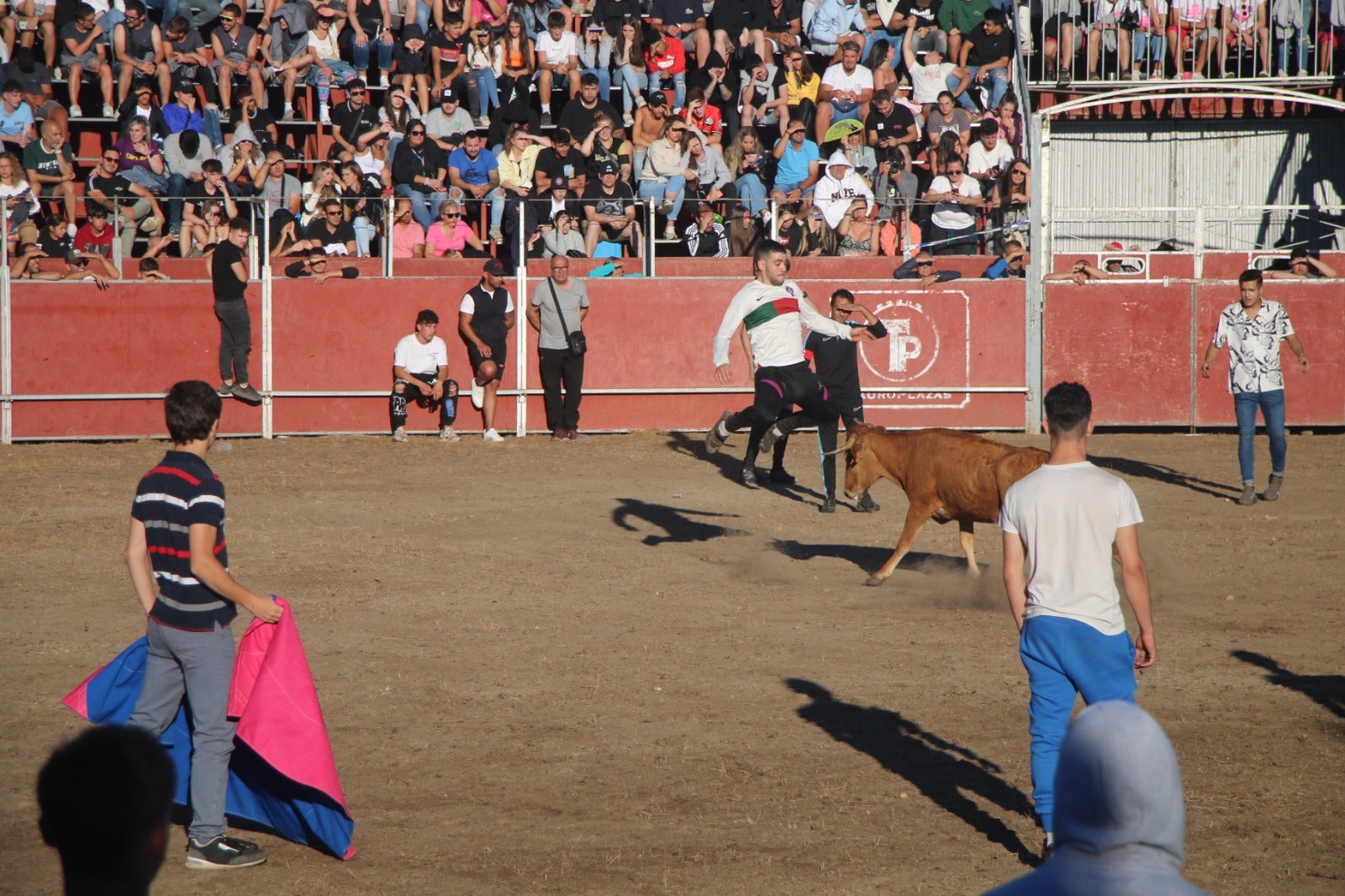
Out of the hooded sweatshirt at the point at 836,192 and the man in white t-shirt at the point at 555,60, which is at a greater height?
the man in white t-shirt at the point at 555,60

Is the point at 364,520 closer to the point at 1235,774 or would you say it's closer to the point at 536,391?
the point at 536,391

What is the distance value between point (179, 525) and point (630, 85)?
61.0ft

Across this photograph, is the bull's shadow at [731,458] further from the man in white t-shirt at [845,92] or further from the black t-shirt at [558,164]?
the man in white t-shirt at [845,92]

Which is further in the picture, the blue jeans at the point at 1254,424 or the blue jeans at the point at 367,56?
the blue jeans at the point at 367,56

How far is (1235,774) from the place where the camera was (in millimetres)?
5859

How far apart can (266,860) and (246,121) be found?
1784cm

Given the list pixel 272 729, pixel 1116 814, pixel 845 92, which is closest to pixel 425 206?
pixel 845 92

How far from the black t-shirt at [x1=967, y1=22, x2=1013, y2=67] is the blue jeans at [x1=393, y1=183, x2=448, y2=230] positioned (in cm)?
892

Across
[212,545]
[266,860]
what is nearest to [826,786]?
[266,860]

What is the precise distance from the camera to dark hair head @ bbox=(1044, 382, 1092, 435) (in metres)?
4.74

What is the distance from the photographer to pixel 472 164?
20203 millimetres

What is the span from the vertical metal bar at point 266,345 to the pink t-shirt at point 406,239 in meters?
1.99

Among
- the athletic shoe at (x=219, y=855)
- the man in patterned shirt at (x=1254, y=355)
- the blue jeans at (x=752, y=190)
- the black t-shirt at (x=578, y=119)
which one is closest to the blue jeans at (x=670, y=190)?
the blue jeans at (x=752, y=190)

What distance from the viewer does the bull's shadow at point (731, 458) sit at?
44.9ft
